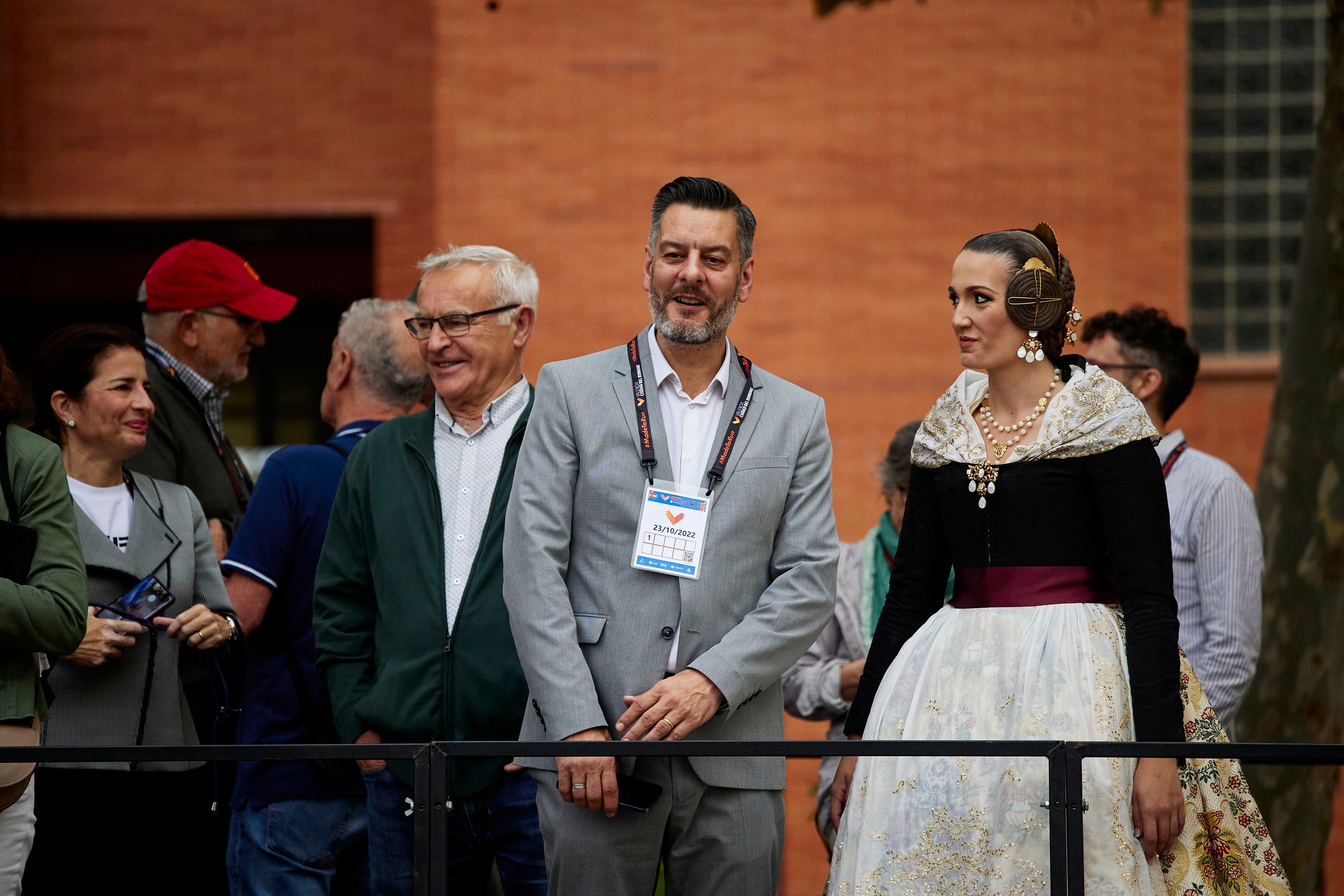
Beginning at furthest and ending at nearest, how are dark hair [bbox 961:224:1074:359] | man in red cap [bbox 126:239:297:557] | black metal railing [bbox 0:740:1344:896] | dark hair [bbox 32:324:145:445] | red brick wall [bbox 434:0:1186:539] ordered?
red brick wall [bbox 434:0:1186:539] → man in red cap [bbox 126:239:297:557] → dark hair [bbox 32:324:145:445] → dark hair [bbox 961:224:1074:359] → black metal railing [bbox 0:740:1344:896]

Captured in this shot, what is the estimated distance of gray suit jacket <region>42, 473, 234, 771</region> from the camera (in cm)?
342

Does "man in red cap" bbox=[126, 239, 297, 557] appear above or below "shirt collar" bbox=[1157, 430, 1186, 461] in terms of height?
above

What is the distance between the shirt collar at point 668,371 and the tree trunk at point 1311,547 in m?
3.25

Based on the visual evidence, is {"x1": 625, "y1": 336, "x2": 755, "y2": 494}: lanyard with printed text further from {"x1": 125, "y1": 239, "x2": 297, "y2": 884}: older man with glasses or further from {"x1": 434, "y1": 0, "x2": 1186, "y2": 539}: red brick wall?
{"x1": 434, "y1": 0, "x2": 1186, "y2": 539}: red brick wall

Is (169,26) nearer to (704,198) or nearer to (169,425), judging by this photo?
(169,425)

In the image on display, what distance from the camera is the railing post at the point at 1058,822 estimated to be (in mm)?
2564

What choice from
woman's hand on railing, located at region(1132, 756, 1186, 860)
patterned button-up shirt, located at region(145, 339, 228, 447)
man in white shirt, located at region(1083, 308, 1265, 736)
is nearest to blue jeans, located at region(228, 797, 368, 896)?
patterned button-up shirt, located at region(145, 339, 228, 447)

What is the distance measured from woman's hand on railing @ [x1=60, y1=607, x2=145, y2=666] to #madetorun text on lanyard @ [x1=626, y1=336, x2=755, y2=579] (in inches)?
53.9

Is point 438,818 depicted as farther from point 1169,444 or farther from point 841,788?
point 1169,444

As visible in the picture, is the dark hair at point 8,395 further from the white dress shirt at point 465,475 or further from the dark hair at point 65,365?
the white dress shirt at point 465,475

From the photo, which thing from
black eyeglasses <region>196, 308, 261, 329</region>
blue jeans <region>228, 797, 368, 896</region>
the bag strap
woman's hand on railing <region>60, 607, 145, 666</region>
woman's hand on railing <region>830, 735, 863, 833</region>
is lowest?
blue jeans <region>228, 797, 368, 896</region>

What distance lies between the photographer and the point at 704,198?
294cm

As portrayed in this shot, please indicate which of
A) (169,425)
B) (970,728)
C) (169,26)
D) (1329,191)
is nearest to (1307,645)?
(1329,191)

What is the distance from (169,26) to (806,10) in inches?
170
